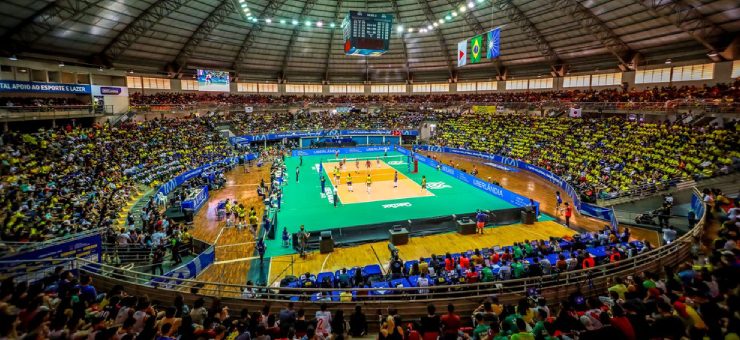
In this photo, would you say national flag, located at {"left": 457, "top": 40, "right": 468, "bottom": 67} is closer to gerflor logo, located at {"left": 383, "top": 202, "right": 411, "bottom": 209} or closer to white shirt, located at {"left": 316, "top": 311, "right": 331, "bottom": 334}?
gerflor logo, located at {"left": 383, "top": 202, "right": 411, "bottom": 209}

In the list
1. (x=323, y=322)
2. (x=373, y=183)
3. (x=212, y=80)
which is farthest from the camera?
(x=212, y=80)

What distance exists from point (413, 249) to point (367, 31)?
18465 millimetres

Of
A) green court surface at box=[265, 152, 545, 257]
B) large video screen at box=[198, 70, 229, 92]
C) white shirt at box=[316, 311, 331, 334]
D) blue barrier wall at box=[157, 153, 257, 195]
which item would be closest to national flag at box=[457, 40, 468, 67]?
green court surface at box=[265, 152, 545, 257]

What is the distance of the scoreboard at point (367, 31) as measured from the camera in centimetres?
2753

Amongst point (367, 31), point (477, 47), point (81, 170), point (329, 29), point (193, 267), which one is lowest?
point (193, 267)

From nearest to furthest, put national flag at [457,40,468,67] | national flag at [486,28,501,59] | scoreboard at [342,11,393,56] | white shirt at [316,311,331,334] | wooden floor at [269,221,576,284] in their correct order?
white shirt at [316,311,331,334] < wooden floor at [269,221,576,284] < national flag at [486,28,501,59] < scoreboard at [342,11,393,56] < national flag at [457,40,468,67]

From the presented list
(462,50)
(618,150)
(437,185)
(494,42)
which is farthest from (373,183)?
(618,150)

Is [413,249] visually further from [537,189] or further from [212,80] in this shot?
[212,80]

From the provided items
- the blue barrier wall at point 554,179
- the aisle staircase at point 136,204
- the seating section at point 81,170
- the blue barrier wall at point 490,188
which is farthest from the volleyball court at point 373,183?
the seating section at point 81,170

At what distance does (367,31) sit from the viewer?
2809 cm

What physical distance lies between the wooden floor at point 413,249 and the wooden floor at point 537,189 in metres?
1.82

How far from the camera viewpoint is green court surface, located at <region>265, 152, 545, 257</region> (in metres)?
21.5

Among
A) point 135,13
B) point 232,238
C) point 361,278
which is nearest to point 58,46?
point 135,13

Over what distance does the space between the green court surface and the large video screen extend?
2108 centimetres
